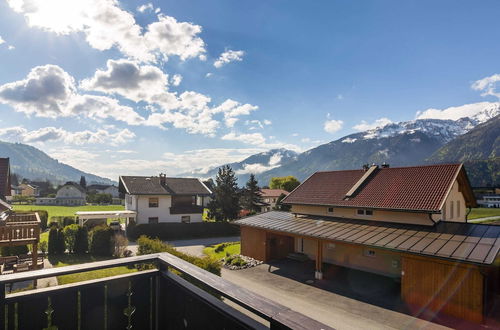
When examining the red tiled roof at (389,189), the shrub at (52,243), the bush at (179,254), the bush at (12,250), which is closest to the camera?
the bush at (179,254)

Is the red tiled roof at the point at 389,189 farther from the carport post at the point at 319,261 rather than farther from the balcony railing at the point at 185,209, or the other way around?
the balcony railing at the point at 185,209

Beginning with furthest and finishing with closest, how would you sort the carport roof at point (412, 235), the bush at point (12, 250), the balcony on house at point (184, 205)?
1. the balcony on house at point (184, 205)
2. the bush at point (12, 250)
3. the carport roof at point (412, 235)

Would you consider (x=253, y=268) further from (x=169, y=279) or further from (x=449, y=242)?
(x=169, y=279)

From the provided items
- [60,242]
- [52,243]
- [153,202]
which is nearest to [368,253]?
[60,242]

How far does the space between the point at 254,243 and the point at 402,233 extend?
418 inches

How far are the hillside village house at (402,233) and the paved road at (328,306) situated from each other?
179 centimetres

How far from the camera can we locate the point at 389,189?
1839cm

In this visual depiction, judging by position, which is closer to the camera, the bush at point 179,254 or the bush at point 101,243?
the bush at point 179,254

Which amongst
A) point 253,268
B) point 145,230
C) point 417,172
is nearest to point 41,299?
point 253,268

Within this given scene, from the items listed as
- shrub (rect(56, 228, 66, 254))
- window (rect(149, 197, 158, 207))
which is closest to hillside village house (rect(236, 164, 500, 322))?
shrub (rect(56, 228, 66, 254))

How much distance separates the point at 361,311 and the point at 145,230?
23.5 m

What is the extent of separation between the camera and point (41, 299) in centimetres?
273

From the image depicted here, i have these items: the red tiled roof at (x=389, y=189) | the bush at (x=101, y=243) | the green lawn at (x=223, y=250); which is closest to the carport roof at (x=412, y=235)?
the red tiled roof at (x=389, y=189)

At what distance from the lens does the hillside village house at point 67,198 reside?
7526 centimetres
